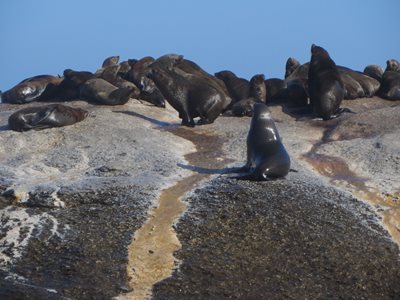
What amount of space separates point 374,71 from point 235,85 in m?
4.44

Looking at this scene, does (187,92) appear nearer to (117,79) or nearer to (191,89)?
(191,89)

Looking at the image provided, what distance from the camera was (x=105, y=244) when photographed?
27.9 feet

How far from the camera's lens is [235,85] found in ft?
62.7

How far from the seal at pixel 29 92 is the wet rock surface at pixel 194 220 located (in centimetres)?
468

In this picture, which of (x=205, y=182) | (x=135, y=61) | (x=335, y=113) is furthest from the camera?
(x=135, y=61)

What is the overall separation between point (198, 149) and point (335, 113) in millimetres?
4208

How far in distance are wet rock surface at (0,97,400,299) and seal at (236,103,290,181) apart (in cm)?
20

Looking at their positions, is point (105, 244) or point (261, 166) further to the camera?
point (261, 166)

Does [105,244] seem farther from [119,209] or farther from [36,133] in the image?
[36,133]

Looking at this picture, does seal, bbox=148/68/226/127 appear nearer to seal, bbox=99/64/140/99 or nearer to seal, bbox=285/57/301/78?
seal, bbox=99/64/140/99

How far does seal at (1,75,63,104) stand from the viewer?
1825 cm

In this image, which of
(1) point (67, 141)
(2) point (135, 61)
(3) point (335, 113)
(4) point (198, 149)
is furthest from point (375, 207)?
(2) point (135, 61)

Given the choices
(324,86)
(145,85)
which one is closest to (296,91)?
(324,86)

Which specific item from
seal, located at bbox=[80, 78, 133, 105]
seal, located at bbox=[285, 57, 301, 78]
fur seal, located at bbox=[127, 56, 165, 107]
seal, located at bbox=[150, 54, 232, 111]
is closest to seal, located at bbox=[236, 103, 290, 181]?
seal, located at bbox=[80, 78, 133, 105]
